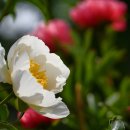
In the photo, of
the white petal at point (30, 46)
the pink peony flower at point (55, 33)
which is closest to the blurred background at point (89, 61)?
the pink peony flower at point (55, 33)

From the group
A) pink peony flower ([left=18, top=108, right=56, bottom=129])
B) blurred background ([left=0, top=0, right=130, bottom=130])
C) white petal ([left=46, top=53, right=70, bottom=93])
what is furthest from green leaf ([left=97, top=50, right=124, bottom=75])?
white petal ([left=46, top=53, right=70, bottom=93])

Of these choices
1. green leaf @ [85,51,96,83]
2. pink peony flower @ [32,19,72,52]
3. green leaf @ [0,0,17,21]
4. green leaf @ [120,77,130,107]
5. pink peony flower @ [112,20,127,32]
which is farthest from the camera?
pink peony flower @ [112,20,127,32]

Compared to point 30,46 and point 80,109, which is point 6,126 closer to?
point 30,46

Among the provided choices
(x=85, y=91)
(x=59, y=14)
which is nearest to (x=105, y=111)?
(x=85, y=91)

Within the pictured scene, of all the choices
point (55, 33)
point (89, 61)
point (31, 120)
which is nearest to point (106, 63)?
point (89, 61)

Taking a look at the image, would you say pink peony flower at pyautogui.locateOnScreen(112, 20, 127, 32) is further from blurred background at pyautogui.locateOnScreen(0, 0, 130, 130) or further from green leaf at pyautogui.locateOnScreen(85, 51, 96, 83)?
green leaf at pyautogui.locateOnScreen(85, 51, 96, 83)

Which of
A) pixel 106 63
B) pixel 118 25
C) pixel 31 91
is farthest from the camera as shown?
pixel 118 25
